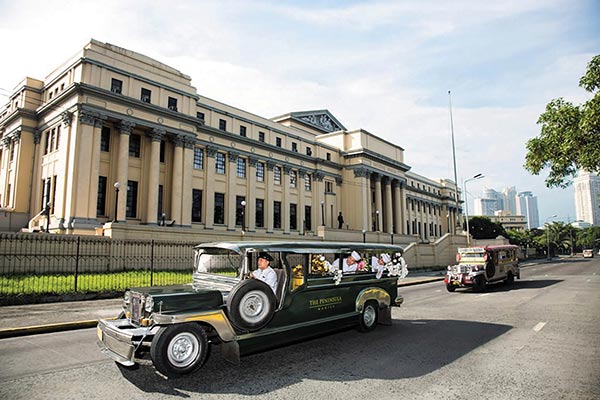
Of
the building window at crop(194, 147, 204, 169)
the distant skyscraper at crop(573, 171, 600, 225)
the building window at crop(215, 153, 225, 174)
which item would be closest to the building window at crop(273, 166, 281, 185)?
the building window at crop(215, 153, 225, 174)

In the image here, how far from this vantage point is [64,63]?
2977 centimetres

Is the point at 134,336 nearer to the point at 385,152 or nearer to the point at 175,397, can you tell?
the point at 175,397

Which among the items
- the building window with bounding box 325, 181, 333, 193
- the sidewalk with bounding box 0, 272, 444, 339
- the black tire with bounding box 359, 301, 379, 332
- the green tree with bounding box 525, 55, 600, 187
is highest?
the building window with bounding box 325, 181, 333, 193

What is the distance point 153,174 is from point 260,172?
13593 mm

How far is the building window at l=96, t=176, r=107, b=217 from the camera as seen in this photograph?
28250 mm

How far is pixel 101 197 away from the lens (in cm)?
2866

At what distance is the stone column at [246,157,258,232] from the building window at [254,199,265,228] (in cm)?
135

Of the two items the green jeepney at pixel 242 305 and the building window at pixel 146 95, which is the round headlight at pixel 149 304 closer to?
the green jeepney at pixel 242 305

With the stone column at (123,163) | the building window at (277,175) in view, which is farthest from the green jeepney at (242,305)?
the building window at (277,175)

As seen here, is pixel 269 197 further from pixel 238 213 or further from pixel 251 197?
pixel 238 213

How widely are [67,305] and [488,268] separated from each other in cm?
1780

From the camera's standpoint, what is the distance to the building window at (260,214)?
41125 millimetres

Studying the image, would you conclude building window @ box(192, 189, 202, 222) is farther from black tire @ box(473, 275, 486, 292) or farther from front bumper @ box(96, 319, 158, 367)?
front bumper @ box(96, 319, 158, 367)

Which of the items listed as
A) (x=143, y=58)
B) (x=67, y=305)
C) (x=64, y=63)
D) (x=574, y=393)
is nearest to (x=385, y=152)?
(x=143, y=58)
